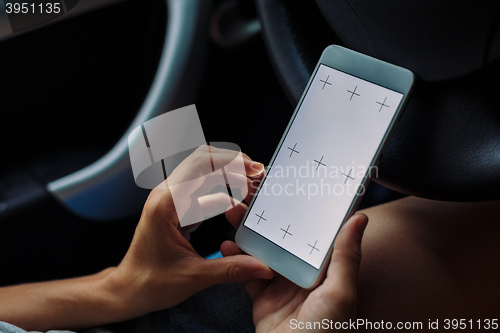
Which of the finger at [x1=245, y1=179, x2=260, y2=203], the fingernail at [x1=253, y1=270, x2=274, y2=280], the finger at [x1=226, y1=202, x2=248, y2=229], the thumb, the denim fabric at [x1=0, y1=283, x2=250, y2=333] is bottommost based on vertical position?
the denim fabric at [x1=0, y1=283, x2=250, y2=333]

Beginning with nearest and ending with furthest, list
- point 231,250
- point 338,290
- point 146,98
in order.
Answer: point 338,290, point 231,250, point 146,98

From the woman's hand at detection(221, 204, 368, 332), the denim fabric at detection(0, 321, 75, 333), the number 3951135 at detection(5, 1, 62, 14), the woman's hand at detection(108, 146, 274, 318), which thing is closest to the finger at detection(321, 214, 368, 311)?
the woman's hand at detection(221, 204, 368, 332)

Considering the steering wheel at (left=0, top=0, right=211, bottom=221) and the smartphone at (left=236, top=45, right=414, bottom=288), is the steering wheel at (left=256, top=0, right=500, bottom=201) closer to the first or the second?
the smartphone at (left=236, top=45, right=414, bottom=288)

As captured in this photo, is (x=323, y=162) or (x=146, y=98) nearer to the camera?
(x=323, y=162)

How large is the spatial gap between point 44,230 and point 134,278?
1.04ft

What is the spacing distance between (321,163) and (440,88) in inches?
5.6

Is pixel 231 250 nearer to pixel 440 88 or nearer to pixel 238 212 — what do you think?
pixel 238 212

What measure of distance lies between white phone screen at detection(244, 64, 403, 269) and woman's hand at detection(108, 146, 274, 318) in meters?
0.05

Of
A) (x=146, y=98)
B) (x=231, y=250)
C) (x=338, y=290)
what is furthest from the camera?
(x=146, y=98)

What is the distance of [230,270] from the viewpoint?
504 millimetres

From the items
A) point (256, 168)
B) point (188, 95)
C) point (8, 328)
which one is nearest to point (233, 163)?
point (256, 168)

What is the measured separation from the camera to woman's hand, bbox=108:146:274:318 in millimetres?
505

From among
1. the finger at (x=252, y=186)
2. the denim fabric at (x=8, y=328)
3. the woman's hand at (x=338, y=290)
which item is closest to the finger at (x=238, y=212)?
the finger at (x=252, y=186)

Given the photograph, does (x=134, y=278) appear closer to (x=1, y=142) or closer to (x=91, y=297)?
(x=91, y=297)
